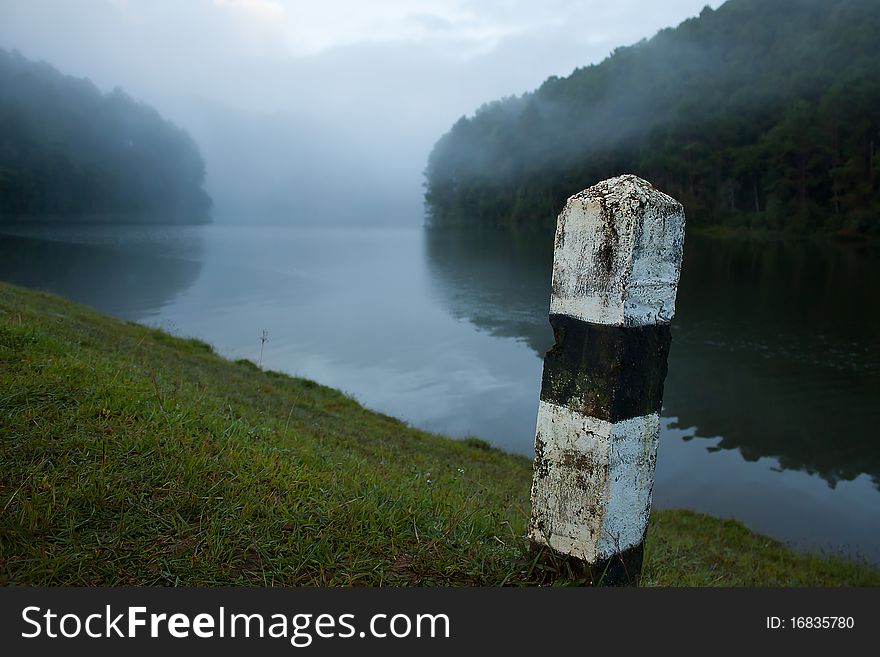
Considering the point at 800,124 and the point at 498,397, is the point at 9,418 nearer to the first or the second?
the point at 498,397

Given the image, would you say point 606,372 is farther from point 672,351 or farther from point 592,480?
point 672,351

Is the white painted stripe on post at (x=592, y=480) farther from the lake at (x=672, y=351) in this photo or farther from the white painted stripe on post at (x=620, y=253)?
the lake at (x=672, y=351)

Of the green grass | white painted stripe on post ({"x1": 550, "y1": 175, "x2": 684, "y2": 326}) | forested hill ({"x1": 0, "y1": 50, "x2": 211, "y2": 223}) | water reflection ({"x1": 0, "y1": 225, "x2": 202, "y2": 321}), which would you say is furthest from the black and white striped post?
forested hill ({"x1": 0, "y1": 50, "x2": 211, "y2": 223})

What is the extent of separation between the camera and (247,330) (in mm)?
26094

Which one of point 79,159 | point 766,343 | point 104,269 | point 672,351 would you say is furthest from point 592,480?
point 79,159

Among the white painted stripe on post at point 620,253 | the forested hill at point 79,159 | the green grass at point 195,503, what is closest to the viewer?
the white painted stripe on post at point 620,253

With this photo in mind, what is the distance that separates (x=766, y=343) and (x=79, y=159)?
134 meters

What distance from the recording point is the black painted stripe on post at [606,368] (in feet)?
10.6

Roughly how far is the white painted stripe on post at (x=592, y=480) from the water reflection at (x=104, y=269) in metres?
27.5

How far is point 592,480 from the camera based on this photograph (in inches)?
131

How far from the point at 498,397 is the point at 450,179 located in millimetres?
127305

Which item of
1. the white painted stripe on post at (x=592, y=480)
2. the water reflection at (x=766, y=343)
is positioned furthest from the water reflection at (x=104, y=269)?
the white painted stripe on post at (x=592, y=480)

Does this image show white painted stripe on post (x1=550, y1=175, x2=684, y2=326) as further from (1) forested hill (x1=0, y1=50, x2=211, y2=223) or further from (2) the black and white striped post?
(1) forested hill (x1=0, y1=50, x2=211, y2=223)

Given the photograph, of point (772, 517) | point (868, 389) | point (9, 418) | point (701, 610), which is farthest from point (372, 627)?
point (868, 389)
